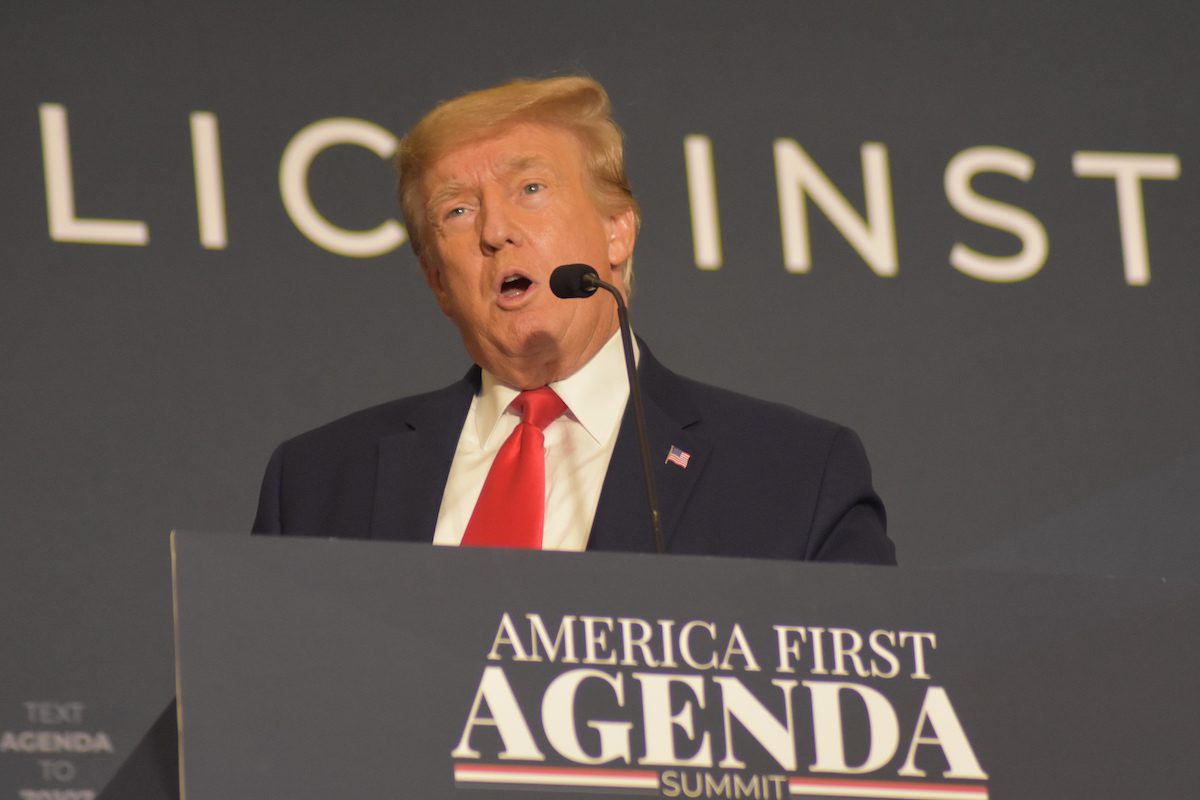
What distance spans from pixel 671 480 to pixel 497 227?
44cm

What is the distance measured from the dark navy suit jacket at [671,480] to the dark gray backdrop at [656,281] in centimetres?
79

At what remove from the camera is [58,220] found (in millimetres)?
3701

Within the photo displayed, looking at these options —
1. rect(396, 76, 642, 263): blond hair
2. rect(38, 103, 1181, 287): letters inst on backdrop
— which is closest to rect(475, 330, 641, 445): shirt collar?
rect(396, 76, 642, 263): blond hair

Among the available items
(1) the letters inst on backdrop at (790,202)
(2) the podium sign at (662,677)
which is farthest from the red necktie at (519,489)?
(1) the letters inst on backdrop at (790,202)

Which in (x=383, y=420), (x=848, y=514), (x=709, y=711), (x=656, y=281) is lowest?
(x=709, y=711)

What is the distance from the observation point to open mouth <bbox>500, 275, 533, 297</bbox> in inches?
111

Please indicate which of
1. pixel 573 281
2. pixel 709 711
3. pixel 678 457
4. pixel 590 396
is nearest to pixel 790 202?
pixel 590 396

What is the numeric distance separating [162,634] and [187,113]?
0.94m

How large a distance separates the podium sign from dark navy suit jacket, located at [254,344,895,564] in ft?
2.39

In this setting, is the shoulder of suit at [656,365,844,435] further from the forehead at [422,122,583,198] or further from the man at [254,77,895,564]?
the forehead at [422,122,583,198]

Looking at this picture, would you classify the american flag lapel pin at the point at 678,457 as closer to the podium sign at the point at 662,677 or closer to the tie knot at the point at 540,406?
the tie knot at the point at 540,406

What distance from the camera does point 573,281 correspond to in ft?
8.06

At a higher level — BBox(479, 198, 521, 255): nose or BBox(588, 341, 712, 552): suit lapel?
BBox(479, 198, 521, 255): nose

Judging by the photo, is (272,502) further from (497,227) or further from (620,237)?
(620,237)
